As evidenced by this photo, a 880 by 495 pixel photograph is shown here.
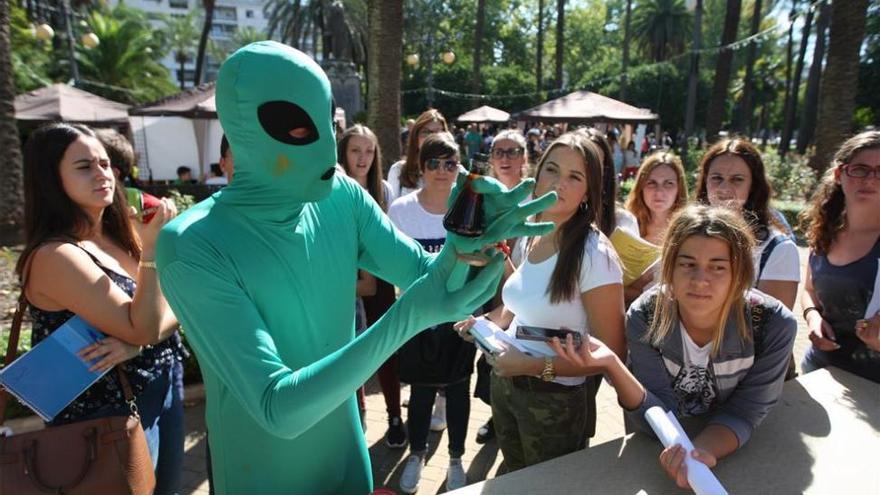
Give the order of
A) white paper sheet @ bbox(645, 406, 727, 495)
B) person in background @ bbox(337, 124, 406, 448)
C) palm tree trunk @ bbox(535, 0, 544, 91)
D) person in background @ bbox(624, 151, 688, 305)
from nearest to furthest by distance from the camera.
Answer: white paper sheet @ bbox(645, 406, 727, 495) < person in background @ bbox(624, 151, 688, 305) < person in background @ bbox(337, 124, 406, 448) < palm tree trunk @ bbox(535, 0, 544, 91)

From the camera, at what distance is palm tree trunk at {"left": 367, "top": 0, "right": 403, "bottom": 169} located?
760 centimetres

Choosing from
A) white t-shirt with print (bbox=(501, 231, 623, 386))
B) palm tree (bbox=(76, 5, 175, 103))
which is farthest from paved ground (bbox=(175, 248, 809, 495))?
palm tree (bbox=(76, 5, 175, 103))

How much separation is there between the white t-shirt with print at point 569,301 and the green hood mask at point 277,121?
1.18m

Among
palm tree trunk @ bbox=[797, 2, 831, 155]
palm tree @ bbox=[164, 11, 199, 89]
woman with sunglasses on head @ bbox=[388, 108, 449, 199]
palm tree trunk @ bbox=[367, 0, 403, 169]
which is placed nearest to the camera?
woman with sunglasses on head @ bbox=[388, 108, 449, 199]

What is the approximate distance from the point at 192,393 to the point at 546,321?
2.95m

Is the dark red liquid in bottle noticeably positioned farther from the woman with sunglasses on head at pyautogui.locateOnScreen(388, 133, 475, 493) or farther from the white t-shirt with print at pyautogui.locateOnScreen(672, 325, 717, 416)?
the woman with sunglasses on head at pyautogui.locateOnScreen(388, 133, 475, 493)

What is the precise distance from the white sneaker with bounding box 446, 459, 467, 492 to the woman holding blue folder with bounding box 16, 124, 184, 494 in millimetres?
1505

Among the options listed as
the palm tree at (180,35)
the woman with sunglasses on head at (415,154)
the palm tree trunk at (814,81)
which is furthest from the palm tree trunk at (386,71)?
the palm tree at (180,35)

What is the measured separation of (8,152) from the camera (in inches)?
271

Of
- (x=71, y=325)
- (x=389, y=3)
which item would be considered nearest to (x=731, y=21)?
(x=389, y=3)

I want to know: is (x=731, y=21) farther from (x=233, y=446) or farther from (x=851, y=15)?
(x=233, y=446)

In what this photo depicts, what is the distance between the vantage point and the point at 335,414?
137 cm

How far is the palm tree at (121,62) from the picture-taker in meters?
26.0

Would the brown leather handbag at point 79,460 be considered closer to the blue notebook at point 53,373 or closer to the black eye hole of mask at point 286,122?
the blue notebook at point 53,373
